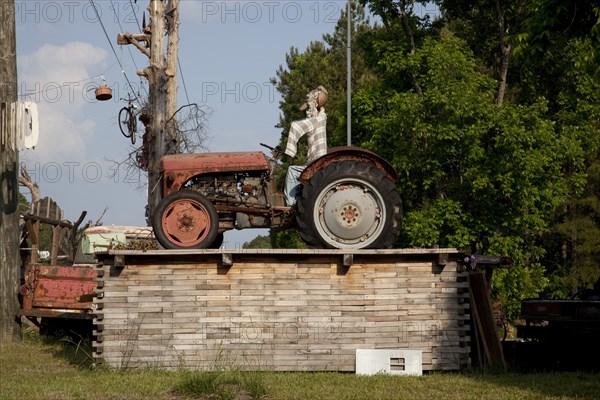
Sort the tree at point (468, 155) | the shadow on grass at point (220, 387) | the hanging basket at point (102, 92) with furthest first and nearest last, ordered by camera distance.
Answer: the tree at point (468, 155), the hanging basket at point (102, 92), the shadow on grass at point (220, 387)

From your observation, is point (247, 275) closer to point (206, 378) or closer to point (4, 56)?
point (206, 378)

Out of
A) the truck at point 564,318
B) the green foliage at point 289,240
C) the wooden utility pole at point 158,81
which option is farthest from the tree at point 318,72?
the truck at point 564,318

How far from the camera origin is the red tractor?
43.4 ft

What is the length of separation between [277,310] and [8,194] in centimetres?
592

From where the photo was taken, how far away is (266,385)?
11938mm

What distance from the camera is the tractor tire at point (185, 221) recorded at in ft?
43.5

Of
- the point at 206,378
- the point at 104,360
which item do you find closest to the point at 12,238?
the point at 104,360

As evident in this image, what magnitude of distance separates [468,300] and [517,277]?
1363 cm

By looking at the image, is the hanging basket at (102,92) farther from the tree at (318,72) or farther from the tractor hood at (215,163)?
the tree at (318,72)

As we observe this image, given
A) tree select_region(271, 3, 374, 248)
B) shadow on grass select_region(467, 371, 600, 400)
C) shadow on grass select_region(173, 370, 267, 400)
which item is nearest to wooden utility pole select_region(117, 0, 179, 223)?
shadow on grass select_region(173, 370, 267, 400)

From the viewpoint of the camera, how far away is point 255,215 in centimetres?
1371

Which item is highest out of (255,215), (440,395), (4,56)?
(4,56)

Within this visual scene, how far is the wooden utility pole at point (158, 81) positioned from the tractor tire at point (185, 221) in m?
7.35

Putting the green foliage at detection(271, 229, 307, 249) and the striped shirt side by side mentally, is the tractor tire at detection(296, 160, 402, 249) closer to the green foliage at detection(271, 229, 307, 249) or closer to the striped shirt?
the striped shirt
